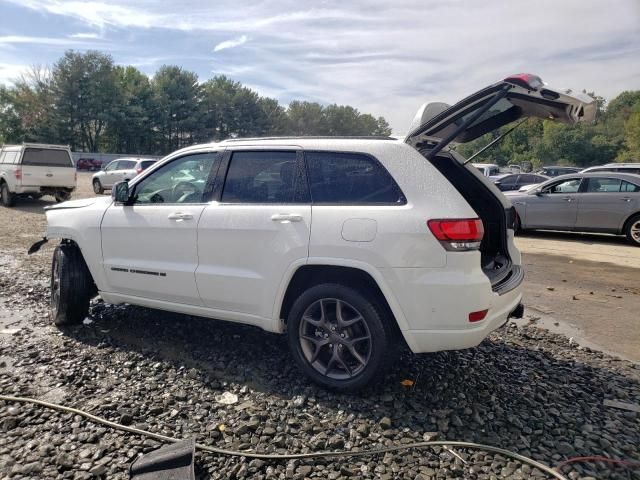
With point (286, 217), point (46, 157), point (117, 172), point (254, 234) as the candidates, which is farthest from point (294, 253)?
point (117, 172)

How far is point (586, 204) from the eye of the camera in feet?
35.4

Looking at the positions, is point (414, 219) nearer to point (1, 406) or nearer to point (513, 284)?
point (513, 284)

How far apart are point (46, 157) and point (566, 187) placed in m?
14.7

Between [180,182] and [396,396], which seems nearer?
[396,396]

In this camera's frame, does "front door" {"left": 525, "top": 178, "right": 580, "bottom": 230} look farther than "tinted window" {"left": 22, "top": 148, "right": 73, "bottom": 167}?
No

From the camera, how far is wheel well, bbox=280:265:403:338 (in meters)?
3.26

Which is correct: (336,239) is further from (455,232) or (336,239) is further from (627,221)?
(627,221)

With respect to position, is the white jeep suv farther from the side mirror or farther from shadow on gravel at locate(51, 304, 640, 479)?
shadow on gravel at locate(51, 304, 640, 479)

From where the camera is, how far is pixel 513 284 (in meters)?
3.53

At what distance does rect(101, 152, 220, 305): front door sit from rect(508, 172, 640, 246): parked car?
8729 millimetres

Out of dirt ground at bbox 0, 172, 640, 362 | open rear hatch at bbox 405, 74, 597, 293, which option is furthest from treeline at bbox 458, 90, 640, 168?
open rear hatch at bbox 405, 74, 597, 293

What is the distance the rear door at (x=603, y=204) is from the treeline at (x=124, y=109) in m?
43.4

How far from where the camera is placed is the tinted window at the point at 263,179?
3584 millimetres

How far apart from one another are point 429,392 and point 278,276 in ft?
4.55
